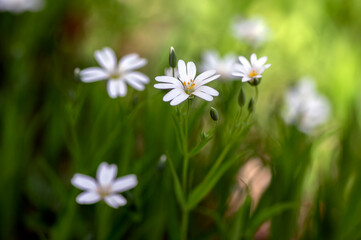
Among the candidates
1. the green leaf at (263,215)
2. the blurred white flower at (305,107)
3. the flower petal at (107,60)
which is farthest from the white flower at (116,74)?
the blurred white flower at (305,107)

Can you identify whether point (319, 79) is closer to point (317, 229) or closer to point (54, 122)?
point (317, 229)

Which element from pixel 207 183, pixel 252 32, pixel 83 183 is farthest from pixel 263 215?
pixel 252 32

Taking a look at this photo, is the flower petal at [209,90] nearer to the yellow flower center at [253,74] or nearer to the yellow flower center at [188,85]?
the yellow flower center at [188,85]

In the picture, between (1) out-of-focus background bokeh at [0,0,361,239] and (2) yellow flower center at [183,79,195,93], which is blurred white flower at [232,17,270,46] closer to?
(1) out-of-focus background bokeh at [0,0,361,239]

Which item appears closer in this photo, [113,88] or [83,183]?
[83,183]

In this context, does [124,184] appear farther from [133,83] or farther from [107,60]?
[107,60]

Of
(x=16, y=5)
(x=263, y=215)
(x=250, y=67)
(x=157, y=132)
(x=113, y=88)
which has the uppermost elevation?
(x=16, y=5)

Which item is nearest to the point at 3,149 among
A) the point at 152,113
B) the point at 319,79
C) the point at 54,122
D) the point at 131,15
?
the point at 54,122
